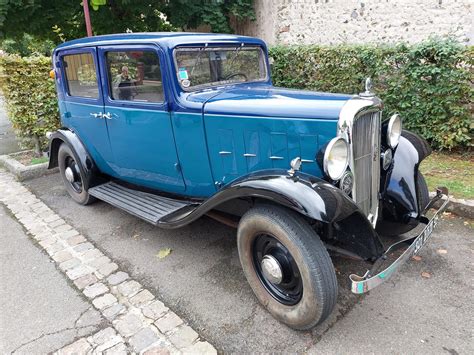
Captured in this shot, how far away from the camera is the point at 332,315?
7.88 feet

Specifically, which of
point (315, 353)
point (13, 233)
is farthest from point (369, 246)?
point (13, 233)

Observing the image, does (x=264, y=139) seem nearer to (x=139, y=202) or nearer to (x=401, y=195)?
(x=401, y=195)

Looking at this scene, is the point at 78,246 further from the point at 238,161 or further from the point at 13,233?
the point at 238,161

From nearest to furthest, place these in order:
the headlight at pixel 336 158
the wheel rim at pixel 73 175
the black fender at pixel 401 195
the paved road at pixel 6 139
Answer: the headlight at pixel 336 158, the black fender at pixel 401 195, the wheel rim at pixel 73 175, the paved road at pixel 6 139

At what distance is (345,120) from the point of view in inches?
88.4

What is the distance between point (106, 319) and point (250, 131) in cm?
167

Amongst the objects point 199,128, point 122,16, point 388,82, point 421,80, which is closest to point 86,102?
point 199,128

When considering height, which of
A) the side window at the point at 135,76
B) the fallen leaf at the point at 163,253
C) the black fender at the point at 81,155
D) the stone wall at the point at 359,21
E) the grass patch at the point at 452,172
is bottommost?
the fallen leaf at the point at 163,253

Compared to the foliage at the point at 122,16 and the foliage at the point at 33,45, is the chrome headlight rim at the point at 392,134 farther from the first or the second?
the foliage at the point at 122,16

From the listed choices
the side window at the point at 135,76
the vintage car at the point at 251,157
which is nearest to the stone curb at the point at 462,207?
the vintage car at the point at 251,157

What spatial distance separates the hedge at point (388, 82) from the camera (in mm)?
4770

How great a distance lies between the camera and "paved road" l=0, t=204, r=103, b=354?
232cm

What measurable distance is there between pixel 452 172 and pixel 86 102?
4.46 metres

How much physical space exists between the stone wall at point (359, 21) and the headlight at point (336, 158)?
4.12 metres
